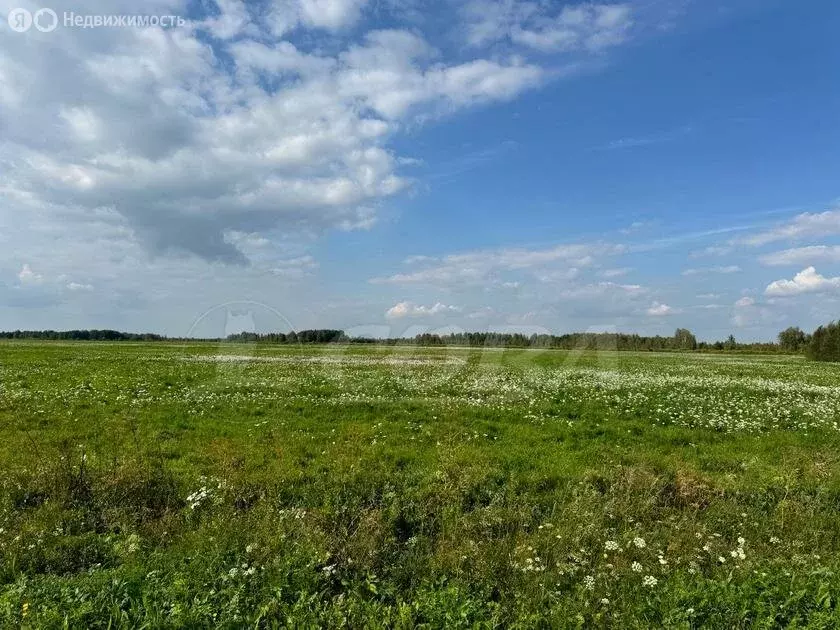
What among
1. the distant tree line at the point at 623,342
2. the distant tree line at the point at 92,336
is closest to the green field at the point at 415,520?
the distant tree line at the point at 623,342

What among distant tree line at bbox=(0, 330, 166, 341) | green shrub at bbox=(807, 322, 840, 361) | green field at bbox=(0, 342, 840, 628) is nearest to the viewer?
green field at bbox=(0, 342, 840, 628)

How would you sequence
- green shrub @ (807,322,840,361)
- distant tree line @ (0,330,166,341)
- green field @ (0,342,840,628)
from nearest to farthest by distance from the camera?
green field @ (0,342,840,628)
green shrub @ (807,322,840,361)
distant tree line @ (0,330,166,341)

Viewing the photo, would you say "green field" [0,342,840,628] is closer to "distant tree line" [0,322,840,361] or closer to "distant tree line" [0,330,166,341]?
"distant tree line" [0,322,840,361]

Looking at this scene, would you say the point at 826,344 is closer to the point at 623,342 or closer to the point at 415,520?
the point at 623,342

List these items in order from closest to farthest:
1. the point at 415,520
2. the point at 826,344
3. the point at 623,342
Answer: the point at 415,520
the point at 826,344
the point at 623,342

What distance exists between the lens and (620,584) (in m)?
6.29

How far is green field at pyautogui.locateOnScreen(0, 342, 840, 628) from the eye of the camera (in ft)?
18.3

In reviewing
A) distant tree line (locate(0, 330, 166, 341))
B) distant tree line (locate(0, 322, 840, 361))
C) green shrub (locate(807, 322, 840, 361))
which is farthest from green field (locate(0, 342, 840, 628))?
distant tree line (locate(0, 330, 166, 341))

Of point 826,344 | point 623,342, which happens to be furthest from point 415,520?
point 623,342

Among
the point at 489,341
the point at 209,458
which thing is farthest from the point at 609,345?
the point at 209,458

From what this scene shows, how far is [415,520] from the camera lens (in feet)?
27.4

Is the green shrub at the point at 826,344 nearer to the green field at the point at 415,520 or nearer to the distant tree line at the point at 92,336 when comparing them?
the green field at the point at 415,520

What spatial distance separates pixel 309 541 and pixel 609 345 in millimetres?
94943

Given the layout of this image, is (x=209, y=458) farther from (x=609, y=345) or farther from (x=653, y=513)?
(x=609, y=345)
